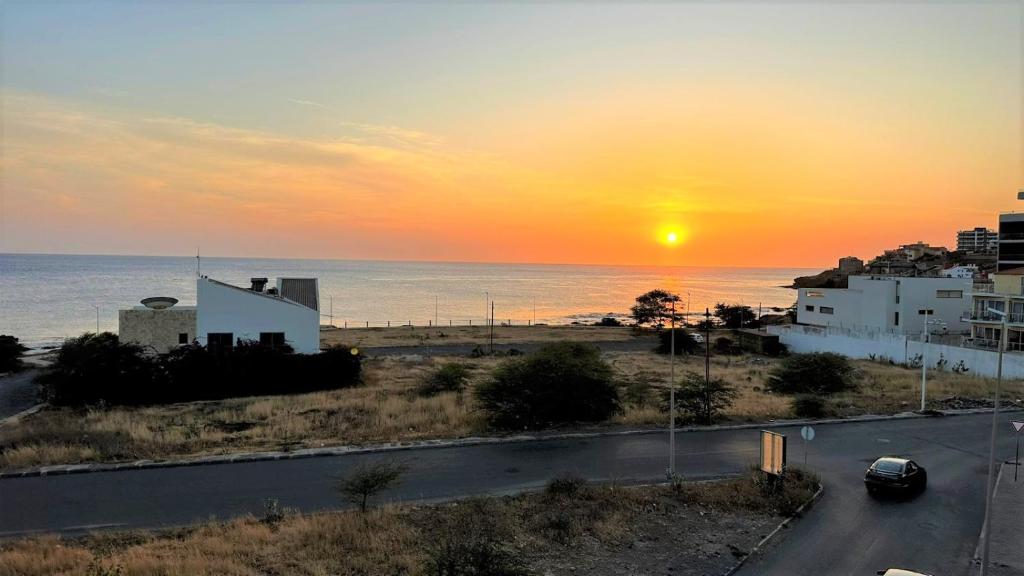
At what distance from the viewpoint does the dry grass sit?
67.7m

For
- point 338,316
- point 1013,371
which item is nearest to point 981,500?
point 1013,371

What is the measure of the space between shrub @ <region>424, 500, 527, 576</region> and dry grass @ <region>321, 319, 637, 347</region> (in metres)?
50.3

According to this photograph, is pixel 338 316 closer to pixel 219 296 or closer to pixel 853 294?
pixel 219 296

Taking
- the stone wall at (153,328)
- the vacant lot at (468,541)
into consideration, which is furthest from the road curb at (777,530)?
the stone wall at (153,328)

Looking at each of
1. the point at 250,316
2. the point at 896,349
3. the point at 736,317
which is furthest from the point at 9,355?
the point at 736,317

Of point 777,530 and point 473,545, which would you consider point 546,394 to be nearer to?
point 777,530

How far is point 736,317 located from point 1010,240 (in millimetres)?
35629

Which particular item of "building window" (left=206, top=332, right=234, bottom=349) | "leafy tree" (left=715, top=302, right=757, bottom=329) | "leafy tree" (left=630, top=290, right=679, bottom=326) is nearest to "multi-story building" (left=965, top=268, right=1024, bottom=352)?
"leafy tree" (left=715, top=302, right=757, bottom=329)

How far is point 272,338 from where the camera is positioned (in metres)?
39.4

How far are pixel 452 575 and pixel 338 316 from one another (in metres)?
106

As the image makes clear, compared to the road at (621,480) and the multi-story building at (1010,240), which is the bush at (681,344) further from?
the multi-story building at (1010,240)

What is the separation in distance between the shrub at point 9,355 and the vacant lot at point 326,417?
19488 mm

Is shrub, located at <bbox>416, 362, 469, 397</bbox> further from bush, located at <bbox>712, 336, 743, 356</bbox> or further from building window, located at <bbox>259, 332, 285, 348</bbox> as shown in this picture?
bush, located at <bbox>712, 336, 743, 356</bbox>

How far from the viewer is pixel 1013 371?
140 ft
